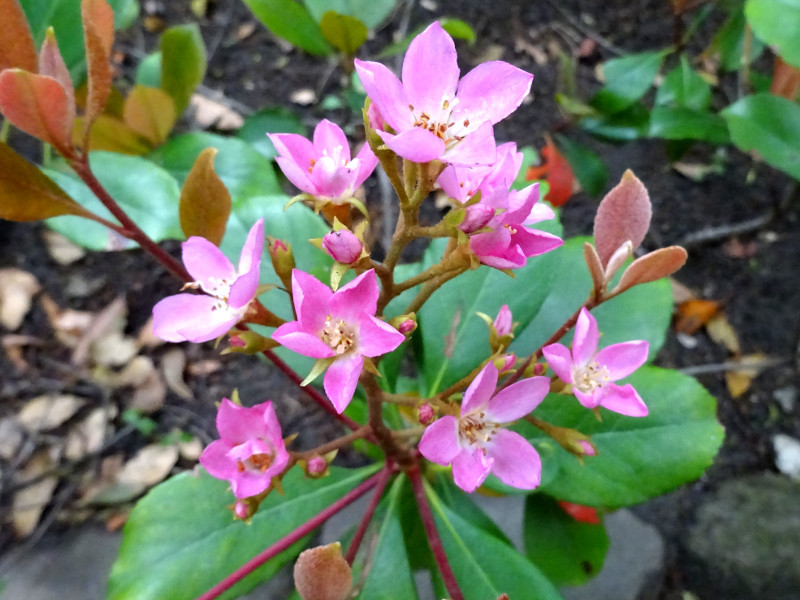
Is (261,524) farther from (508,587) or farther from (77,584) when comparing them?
(77,584)

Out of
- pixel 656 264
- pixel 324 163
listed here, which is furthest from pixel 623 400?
pixel 324 163

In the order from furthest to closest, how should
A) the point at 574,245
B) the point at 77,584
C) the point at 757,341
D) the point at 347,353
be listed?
the point at 757,341 < the point at 77,584 < the point at 574,245 < the point at 347,353

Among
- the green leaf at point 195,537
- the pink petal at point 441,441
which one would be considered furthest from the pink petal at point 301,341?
the green leaf at point 195,537

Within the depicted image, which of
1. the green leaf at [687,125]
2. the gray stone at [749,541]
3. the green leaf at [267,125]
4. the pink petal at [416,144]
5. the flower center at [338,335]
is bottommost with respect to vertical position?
the gray stone at [749,541]

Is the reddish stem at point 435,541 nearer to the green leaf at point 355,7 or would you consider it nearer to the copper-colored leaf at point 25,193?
the copper-colored leaf at point 25,193

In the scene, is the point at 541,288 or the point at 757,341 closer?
the point at 541,288

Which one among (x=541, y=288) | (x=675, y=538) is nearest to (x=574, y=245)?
(x=541, y=288)
